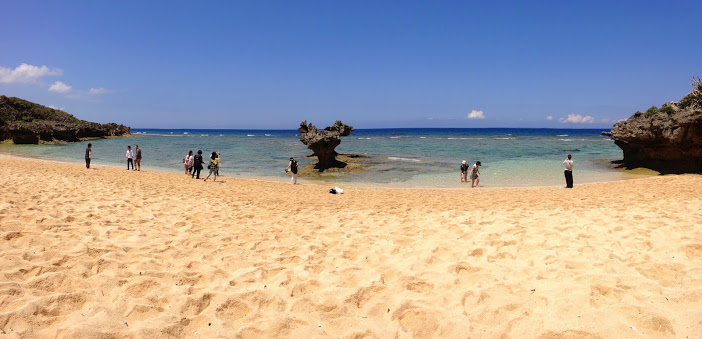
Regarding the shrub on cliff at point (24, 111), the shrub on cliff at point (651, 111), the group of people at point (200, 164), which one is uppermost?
the shrub on cliff at point (24, 111)

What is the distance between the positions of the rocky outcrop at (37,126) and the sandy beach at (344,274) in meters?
45.9

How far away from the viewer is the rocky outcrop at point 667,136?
18328 mm

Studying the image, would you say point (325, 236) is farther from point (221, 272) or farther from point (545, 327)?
point (545, 327)

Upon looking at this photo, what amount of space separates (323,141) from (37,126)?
4041 cm

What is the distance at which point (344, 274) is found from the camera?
5.01 meters

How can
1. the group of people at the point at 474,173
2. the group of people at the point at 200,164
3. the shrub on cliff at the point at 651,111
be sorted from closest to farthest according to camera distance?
the group of people at the point at 200,164 < the group of people at the point at 474,173 < the shrub on cliff at the point at 651,111

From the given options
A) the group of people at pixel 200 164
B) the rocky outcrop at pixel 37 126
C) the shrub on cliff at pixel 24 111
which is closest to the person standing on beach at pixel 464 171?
the group of people at pixel 200 164

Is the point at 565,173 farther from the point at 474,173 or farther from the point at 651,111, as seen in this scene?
the point at 651,111

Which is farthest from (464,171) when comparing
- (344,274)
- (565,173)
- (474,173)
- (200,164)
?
(344,274)

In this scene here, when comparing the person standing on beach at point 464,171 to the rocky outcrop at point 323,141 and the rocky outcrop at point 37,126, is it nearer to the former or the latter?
the rocky outcrop at point 323,141

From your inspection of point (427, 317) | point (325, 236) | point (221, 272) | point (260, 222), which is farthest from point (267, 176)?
point (427, 317)

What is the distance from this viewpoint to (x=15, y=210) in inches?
262

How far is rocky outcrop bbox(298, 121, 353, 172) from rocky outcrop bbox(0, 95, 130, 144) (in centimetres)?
3775

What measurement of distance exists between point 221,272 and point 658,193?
12915 mm
